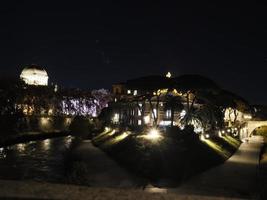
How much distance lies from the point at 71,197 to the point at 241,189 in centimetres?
2184

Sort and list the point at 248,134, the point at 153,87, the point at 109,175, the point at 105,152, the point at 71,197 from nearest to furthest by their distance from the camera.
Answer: the point at 71,197 < the point at 109,175 < the point at 105,152 < the point at 153,87 < the point at 248,134

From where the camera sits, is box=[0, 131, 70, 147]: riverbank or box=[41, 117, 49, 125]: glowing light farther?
box=[41, 117, 49, 125]: glowing light

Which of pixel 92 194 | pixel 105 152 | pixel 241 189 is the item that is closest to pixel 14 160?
pixel 105 152

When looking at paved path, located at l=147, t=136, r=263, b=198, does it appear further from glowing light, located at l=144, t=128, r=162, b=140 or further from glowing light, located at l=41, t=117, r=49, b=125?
glowing light, located at l=41, t=117, r=49, b=125

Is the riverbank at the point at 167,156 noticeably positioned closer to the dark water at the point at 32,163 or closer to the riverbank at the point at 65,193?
the dark water at the point at 32,163

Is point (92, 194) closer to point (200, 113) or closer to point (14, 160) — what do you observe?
point (14, 160)

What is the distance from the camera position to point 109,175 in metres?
29.1

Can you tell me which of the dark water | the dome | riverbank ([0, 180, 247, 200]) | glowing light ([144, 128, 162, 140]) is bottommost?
the dark water

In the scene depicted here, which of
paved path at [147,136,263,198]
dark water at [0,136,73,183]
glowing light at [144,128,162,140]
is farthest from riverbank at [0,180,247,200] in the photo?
glowing light at [144,128,162,140]

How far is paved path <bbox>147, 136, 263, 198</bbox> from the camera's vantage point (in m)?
23.6

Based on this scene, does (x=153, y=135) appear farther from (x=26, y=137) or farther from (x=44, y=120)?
(x=44, y=120)

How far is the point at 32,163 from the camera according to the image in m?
35.3

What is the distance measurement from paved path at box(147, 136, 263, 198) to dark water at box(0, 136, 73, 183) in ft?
24.9

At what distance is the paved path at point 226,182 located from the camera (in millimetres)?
23625
